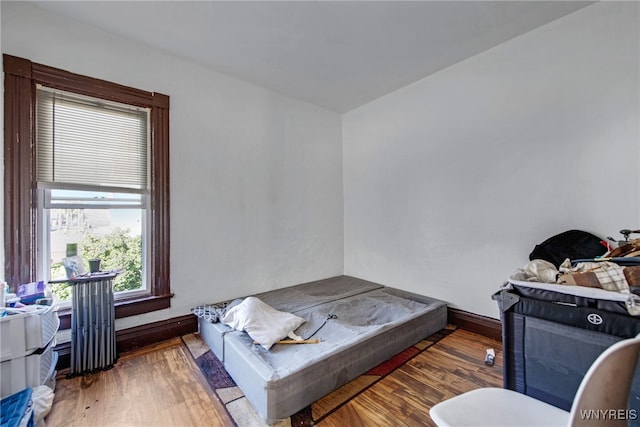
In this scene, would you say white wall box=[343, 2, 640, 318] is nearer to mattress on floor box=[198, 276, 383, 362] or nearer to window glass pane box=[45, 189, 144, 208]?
mattress on floor box=[198, 276, 383, 362]

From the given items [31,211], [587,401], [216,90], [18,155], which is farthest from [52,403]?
[216,90]

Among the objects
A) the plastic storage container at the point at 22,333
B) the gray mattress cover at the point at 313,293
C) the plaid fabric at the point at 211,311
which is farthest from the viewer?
the gray mattress cover at the point at 313,293

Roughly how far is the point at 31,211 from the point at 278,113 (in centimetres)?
238

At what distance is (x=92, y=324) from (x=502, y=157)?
353 cm

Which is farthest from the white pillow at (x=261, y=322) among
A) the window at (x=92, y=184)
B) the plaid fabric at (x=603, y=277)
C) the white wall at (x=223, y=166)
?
the plaid fabric at (x=603, y=277)

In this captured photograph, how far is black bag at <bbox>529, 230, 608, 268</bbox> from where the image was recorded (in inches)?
72.1

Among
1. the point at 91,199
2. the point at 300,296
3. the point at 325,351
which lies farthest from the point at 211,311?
the point at 91,199

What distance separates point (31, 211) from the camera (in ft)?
6.16

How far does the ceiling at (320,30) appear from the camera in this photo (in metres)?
1.93

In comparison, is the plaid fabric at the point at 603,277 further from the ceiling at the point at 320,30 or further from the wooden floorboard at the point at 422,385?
the ceiling at the point at 320,30

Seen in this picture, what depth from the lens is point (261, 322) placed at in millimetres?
2018

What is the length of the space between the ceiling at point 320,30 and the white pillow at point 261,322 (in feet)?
7.33

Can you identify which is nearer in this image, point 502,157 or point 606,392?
point 606,392

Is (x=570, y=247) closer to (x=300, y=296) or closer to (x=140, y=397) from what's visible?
(x=300, y=296)
